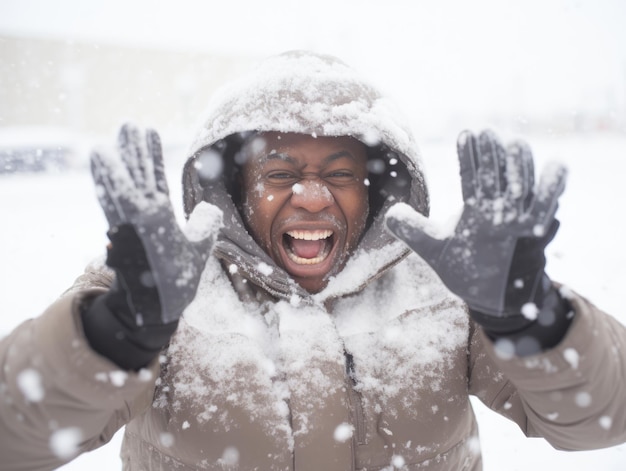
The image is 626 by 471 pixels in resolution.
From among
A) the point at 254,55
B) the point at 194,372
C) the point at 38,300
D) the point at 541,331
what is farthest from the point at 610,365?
the point at 254,55

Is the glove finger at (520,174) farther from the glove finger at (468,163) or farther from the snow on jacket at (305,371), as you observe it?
the snow on jacket at (305,371)

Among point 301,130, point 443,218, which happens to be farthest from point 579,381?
point 443,218

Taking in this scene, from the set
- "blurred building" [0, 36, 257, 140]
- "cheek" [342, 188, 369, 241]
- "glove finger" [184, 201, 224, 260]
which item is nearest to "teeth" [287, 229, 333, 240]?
"cheek" [342, 188, 369, 241]

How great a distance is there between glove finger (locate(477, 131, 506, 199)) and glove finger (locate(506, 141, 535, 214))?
2 centimetres

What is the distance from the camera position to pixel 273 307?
1551 mm

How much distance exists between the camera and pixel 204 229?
1226mm

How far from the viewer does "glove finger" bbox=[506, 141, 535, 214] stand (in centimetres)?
111

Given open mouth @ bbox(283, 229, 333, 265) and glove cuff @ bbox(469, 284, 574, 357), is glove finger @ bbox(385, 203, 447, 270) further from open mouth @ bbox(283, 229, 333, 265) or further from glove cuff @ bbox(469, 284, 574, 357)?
open mouth @ bbox(283, 229, 333, 265)

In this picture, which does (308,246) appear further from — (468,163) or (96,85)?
(96,85)

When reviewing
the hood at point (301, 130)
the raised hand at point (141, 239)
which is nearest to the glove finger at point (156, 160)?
the raised hand at point (141, 239)

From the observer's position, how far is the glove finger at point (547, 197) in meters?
1.09

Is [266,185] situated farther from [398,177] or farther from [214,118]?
[398,177]

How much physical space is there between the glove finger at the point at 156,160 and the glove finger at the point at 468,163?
2.51ft

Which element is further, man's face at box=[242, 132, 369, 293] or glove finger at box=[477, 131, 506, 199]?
man's face at box=[242, 132, 369, 293]
